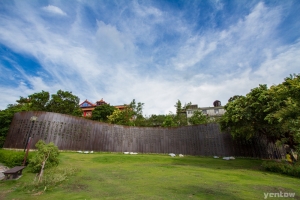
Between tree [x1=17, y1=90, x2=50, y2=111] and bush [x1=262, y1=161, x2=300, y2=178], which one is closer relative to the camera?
bush [x1=262, y1=161, x2=300, y2=178]

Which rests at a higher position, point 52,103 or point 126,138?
point 52,103

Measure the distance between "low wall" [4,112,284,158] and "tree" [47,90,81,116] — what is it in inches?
519

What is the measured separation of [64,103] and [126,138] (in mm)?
17626

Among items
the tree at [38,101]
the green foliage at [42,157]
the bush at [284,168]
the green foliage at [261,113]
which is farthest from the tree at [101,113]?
the bush at [284,168]

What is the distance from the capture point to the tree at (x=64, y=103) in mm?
28930

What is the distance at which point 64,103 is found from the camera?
1169 inches

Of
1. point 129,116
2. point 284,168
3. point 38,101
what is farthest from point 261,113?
point 38,101

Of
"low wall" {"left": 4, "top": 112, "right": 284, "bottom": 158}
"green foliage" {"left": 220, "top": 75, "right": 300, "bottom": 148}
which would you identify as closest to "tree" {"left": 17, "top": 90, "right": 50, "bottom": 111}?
"low wall" {"left": 4, "top": 112, "right": 284, "bottom": 158}

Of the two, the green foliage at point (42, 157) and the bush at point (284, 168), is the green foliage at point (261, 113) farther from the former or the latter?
the green foliage at point (42, 157)

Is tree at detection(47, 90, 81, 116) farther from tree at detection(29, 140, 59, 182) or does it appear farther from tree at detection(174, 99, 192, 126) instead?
tree at detection(29, 140, 59, 182)

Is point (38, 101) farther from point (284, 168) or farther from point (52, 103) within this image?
point (284, 168)

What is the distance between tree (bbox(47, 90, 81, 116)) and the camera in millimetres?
28930

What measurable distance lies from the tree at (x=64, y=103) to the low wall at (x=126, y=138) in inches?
519

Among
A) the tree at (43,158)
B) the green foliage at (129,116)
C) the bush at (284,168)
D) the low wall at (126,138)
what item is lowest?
the bush at (284,168)
